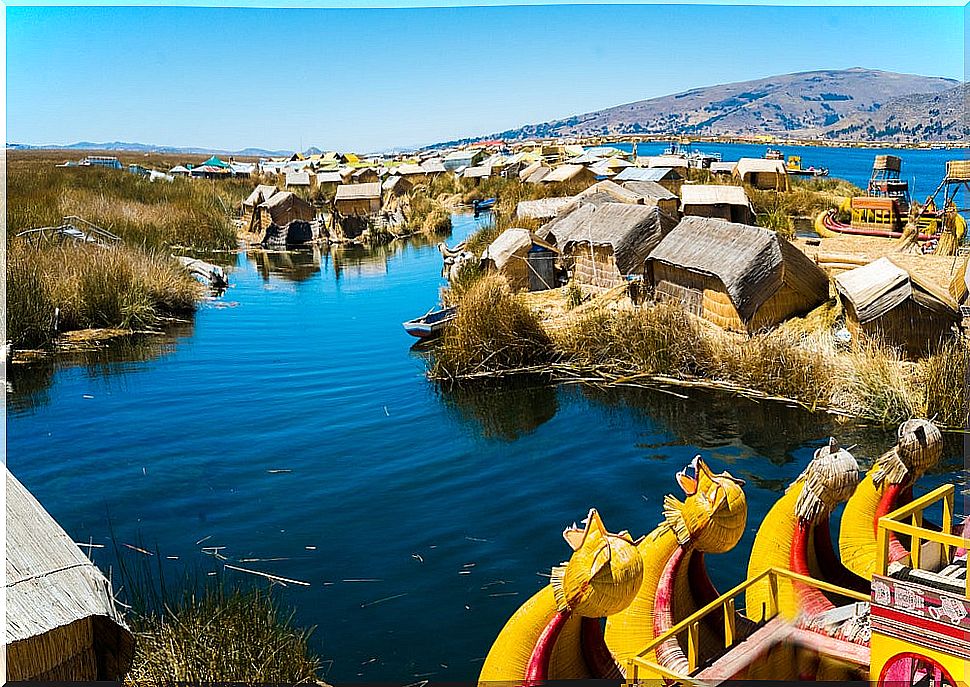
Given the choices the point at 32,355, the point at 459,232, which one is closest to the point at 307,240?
the point at 459,232

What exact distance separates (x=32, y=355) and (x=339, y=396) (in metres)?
4.03

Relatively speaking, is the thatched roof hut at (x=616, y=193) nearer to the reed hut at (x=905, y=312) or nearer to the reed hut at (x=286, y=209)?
the reed hut at (x=286, y=209)

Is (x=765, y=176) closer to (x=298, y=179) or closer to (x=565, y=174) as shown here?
(x=565, y=174)

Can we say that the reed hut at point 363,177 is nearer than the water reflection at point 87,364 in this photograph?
No

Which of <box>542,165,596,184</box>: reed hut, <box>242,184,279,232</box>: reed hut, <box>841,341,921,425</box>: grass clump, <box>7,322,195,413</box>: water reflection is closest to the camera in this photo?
<box>841,341,921,425</box>: grass clump

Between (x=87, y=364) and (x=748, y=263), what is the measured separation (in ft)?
24.1

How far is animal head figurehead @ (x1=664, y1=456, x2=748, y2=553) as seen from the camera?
3023mm

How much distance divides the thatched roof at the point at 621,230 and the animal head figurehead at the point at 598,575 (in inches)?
368

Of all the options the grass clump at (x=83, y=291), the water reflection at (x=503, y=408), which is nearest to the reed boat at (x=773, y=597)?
the water reflection at (x=503, y=408)

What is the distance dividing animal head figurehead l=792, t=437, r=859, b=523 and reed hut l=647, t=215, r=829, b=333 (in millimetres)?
6174

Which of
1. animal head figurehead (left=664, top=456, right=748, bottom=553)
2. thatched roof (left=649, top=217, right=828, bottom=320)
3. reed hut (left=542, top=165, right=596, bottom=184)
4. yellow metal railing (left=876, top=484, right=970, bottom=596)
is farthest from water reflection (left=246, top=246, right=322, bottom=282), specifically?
yellow metal railing (left=876, top=484, right=970, bottom=596)

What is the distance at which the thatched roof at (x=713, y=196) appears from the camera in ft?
54.0

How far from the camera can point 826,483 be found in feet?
11.1

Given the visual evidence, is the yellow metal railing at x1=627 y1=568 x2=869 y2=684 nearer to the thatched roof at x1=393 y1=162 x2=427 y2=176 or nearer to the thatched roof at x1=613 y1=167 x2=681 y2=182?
the thatched roof at x1=613 y1=167 x2=681 y2=182
